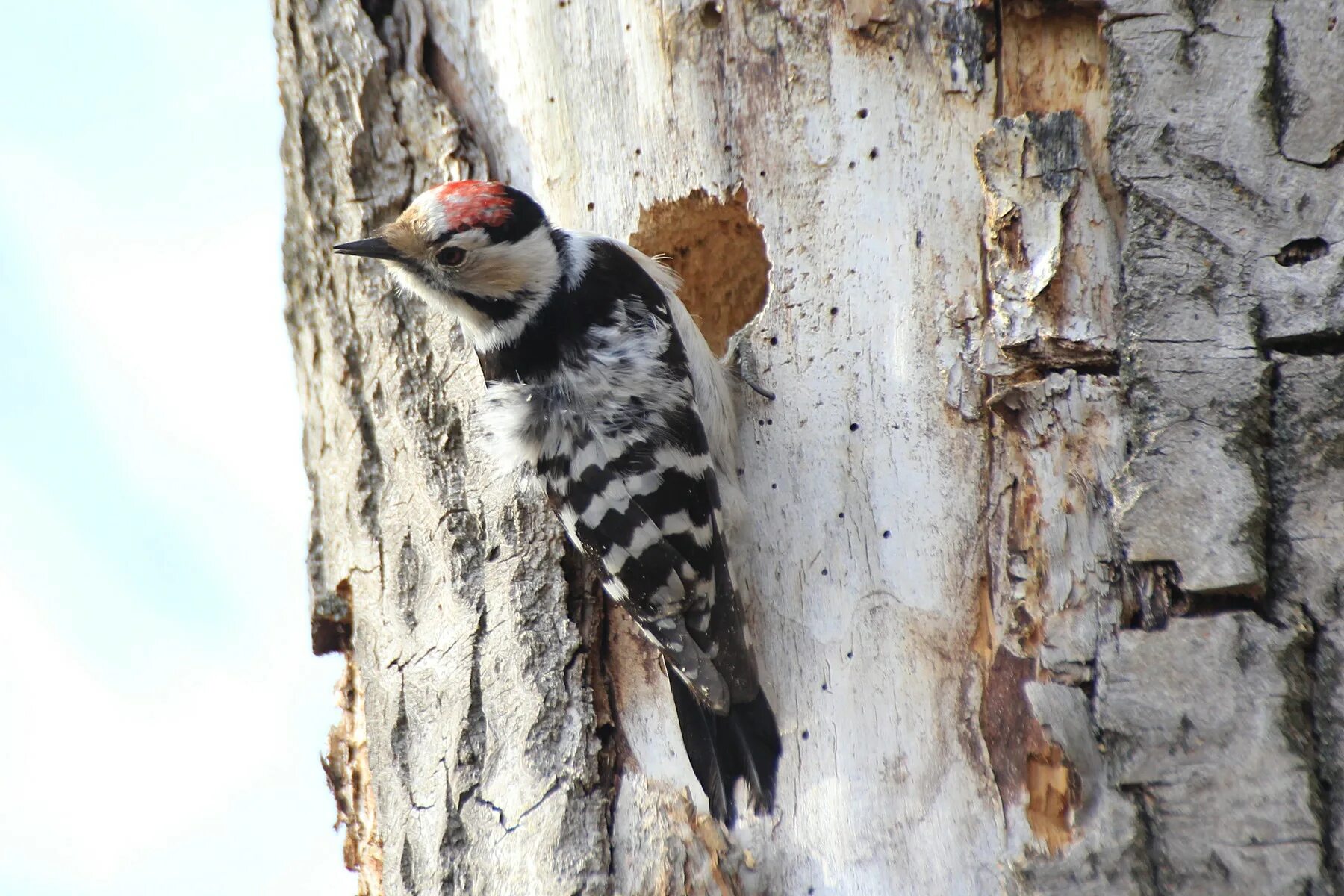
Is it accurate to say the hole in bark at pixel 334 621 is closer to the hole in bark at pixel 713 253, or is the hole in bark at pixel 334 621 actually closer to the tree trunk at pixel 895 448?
the tree trunk at pixel 895 448

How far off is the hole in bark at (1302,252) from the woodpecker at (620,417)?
1.14 m

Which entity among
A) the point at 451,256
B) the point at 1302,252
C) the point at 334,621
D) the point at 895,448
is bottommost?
the point at 334,621

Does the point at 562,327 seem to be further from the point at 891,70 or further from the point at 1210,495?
the point at 1210,495

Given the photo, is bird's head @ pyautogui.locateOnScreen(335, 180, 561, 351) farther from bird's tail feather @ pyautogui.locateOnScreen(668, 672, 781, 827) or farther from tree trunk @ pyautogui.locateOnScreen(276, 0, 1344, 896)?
bird's tail feather @ pyautogui.locateOnScreen(668, 672, 781, 827)

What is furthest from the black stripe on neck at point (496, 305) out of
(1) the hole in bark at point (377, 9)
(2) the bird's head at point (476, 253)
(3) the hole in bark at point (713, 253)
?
(1) the hole in bark at point (377, 9)

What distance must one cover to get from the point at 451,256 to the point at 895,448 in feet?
3.62

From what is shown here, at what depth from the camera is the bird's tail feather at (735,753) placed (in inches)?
93.2

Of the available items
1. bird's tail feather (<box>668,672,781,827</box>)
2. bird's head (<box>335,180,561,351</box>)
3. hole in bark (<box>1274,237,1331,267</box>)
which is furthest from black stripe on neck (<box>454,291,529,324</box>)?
hole in bark (<box>1274,237,1331,267</box>)

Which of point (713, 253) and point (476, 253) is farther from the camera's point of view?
point (713, 253)

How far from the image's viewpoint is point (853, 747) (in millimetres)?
2289

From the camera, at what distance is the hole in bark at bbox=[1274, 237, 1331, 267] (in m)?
1.94

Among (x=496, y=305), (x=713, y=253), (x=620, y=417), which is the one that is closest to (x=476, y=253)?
(x=496, y=305)

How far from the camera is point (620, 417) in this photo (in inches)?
111

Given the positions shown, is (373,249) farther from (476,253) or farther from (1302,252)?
(1302,252)
